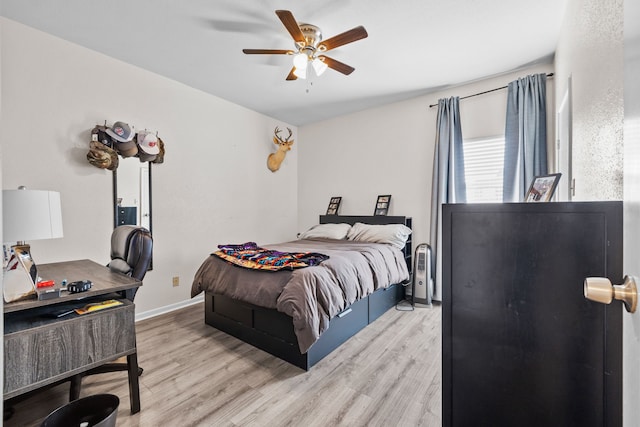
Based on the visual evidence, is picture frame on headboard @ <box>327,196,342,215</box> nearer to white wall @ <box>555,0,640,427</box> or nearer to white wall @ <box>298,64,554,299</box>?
white wall @ <box>298,64,554,299</box>

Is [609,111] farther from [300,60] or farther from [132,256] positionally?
[132,256]

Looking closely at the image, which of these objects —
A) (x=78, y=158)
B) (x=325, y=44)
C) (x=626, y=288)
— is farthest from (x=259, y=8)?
(x=626, y=288)

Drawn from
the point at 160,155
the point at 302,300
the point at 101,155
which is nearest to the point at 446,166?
the point at 302,300

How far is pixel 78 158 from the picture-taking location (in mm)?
2588

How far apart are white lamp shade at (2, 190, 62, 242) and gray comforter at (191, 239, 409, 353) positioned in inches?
49.1

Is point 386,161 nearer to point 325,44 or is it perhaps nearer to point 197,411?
point 325,44

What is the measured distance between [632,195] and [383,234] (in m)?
3.02

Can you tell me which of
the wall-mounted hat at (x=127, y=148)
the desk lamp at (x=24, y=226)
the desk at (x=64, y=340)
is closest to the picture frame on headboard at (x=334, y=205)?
the wall-mounted hat at (x=127, y=148)

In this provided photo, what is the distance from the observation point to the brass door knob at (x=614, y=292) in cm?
49

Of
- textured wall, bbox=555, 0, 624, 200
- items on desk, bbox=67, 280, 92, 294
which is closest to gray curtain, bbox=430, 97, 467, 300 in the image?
textured wall, bbox=555, 0, 624, 200

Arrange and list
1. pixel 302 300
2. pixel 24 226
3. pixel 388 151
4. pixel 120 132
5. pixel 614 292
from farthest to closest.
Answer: pixel 388 151
pixel 120 132
pixel 302 300
pixel 24 226
pixel 614 292

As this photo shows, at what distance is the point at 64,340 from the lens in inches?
54.1

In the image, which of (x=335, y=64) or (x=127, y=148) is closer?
(x=335, y=64)

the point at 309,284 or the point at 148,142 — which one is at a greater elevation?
the point at 148,142
